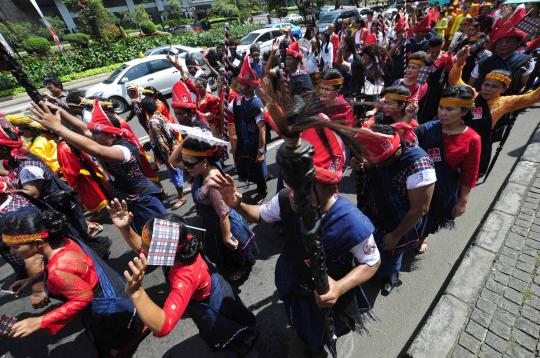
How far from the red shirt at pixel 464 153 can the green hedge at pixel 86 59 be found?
18.9 metres

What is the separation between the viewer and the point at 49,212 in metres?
2.25

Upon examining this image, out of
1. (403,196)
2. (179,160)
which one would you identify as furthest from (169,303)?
(403,196)

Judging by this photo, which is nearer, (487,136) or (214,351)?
(214,351)

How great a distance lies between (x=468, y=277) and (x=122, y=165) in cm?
403

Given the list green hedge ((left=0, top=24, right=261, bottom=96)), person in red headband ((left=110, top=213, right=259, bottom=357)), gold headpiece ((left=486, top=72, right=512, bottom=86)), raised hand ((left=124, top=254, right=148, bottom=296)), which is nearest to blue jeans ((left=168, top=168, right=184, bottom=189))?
person in red headband ((left=110, top=213, right=259, bottom=357))

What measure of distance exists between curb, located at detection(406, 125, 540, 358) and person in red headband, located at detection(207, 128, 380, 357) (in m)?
0.74

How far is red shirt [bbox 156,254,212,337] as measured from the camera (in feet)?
5.52

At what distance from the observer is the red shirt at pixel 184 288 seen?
1.68 metres

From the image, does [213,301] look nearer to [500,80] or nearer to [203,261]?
[203,261]

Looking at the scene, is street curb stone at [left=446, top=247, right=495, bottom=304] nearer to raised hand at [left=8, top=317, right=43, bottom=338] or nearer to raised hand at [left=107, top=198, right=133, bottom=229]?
raised hand at [left=107, top=198, right=133, bottom=229]

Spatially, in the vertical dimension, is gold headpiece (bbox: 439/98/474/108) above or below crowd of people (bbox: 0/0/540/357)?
above

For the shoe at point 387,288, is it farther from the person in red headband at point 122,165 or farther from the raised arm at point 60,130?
the raised arm at point 60,130

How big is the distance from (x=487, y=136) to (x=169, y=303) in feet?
13.5

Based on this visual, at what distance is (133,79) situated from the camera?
10938mm
